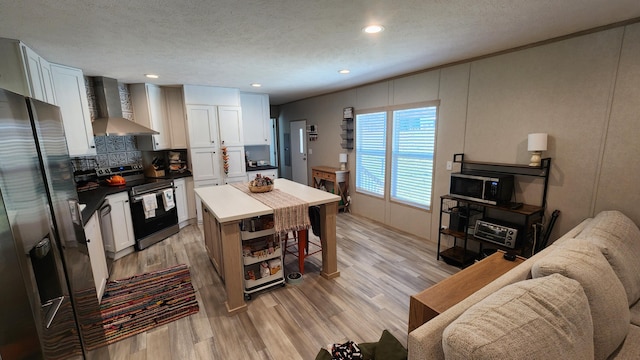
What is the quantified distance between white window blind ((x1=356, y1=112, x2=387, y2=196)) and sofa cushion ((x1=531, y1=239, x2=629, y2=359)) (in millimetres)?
3075

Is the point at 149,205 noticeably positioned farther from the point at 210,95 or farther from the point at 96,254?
the point at 210,95

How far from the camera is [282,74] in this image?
3.62 metres

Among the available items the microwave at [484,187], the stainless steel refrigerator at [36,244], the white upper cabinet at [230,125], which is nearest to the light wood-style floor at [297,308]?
the stainless steel refrigerator at [36,244]

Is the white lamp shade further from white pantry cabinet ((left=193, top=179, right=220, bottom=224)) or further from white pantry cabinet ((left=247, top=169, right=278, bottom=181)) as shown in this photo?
white pantry cabinet ((left=193, top=179, right=220, bottom=224))

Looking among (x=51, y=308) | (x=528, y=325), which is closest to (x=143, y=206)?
(x=51, y=308)

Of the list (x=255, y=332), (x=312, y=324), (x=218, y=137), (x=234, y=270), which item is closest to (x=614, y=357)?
(x=312, y=324)

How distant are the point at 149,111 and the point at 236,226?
3124 millimetres

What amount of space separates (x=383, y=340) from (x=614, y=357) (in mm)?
1181

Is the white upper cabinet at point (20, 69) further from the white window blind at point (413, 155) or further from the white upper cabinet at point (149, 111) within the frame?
the white window blind at point (413, 155)

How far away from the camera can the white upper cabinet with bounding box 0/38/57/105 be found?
2168mm

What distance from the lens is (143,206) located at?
142 inches

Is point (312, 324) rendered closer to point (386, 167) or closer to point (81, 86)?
point (386, 167)

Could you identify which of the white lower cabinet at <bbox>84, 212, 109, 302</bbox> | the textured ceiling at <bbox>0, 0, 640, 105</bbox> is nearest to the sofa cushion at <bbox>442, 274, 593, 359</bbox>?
the textured ceiling at <bbox>0, 0, 640, 105</bbox>

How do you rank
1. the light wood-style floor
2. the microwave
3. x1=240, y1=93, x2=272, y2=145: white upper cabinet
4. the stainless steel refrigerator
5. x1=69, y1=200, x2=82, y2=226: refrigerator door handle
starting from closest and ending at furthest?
the stainless steel refrigerator, x1=69, y1=200, x2=82, y2=226: refrigerator door handle, the light wood-style floor, the microwave, x1=240, y1=93, x2=272, y2=145: white upper cabinet
